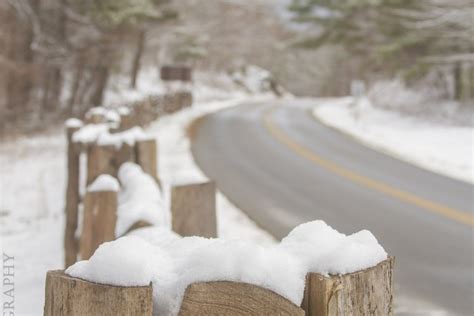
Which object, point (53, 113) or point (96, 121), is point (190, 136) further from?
point (96, 121)

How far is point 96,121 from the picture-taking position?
22.5ft

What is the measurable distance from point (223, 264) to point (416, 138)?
55.6 feet

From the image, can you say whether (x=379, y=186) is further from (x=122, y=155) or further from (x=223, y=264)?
(x=223, y=264)

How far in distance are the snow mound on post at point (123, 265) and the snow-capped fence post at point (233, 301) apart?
12cm

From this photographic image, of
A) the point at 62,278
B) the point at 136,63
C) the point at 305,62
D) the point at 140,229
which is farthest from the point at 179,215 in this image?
the point at 305,62

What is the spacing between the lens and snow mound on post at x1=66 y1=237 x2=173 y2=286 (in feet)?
4.26

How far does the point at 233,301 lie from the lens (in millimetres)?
1335

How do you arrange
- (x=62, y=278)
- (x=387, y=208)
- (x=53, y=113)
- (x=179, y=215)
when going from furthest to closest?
(x=53, y=113) < (x=387, y=208) < (x=179, y=215) < (x=62, y=278)

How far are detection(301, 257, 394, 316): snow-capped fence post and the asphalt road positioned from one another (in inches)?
151

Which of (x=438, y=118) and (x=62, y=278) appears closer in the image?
(x=62, y=278)

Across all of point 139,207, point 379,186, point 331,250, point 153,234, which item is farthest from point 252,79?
point 331,250

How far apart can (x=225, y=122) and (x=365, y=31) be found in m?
8.31

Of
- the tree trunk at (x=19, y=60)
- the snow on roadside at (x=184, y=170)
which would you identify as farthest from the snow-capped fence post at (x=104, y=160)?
the tree trunk at (x=19, y=60)

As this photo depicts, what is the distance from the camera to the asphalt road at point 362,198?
588 cm
